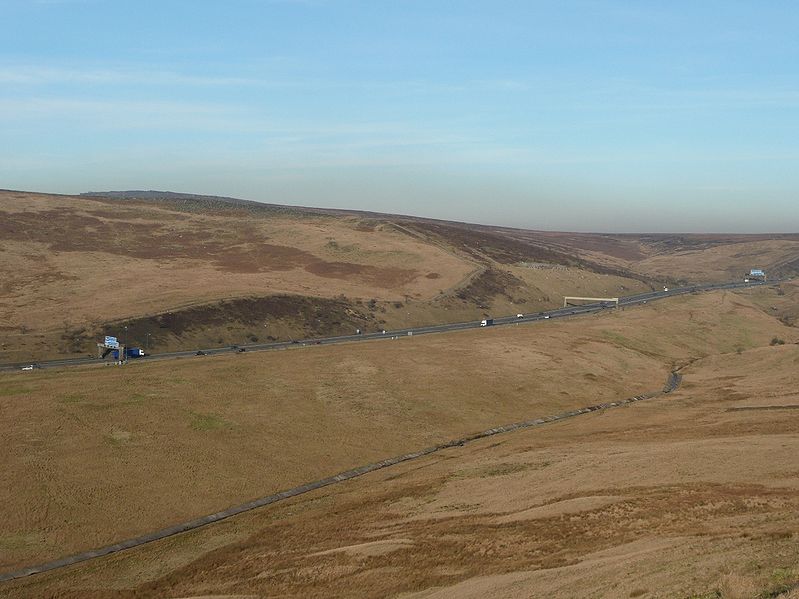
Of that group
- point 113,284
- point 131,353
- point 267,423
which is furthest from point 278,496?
point 113,284

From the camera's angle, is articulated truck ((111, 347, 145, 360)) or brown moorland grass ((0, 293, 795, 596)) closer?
brown moorland grass ((0, 293, 795, 596))

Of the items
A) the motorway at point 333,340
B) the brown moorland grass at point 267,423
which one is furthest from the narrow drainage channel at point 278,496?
the motorway at point 333,340

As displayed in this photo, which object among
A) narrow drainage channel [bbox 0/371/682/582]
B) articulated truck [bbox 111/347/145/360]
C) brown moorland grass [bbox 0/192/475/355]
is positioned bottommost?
narrow drainage channel [bbox 0/371/682/582]

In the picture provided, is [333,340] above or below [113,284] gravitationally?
below

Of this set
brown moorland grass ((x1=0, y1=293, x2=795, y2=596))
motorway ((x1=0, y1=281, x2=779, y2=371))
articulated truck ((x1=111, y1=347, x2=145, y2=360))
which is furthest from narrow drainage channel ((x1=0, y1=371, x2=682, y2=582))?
articulated truck ((x1=111, y1=347, x2=145, y2=360))

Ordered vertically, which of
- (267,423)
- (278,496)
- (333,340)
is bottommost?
(278,496)

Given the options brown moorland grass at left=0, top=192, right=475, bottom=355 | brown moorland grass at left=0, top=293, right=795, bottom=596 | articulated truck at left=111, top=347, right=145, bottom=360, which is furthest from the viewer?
brown moorland grass at left=0, top=192, right=475, bottom=355

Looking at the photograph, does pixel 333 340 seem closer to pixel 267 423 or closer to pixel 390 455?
pixel 267 423

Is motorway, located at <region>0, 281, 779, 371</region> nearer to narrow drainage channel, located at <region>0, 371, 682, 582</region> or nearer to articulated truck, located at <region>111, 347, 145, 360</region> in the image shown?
articulated truck, located at <region>111, 347, 145, 360</region>
